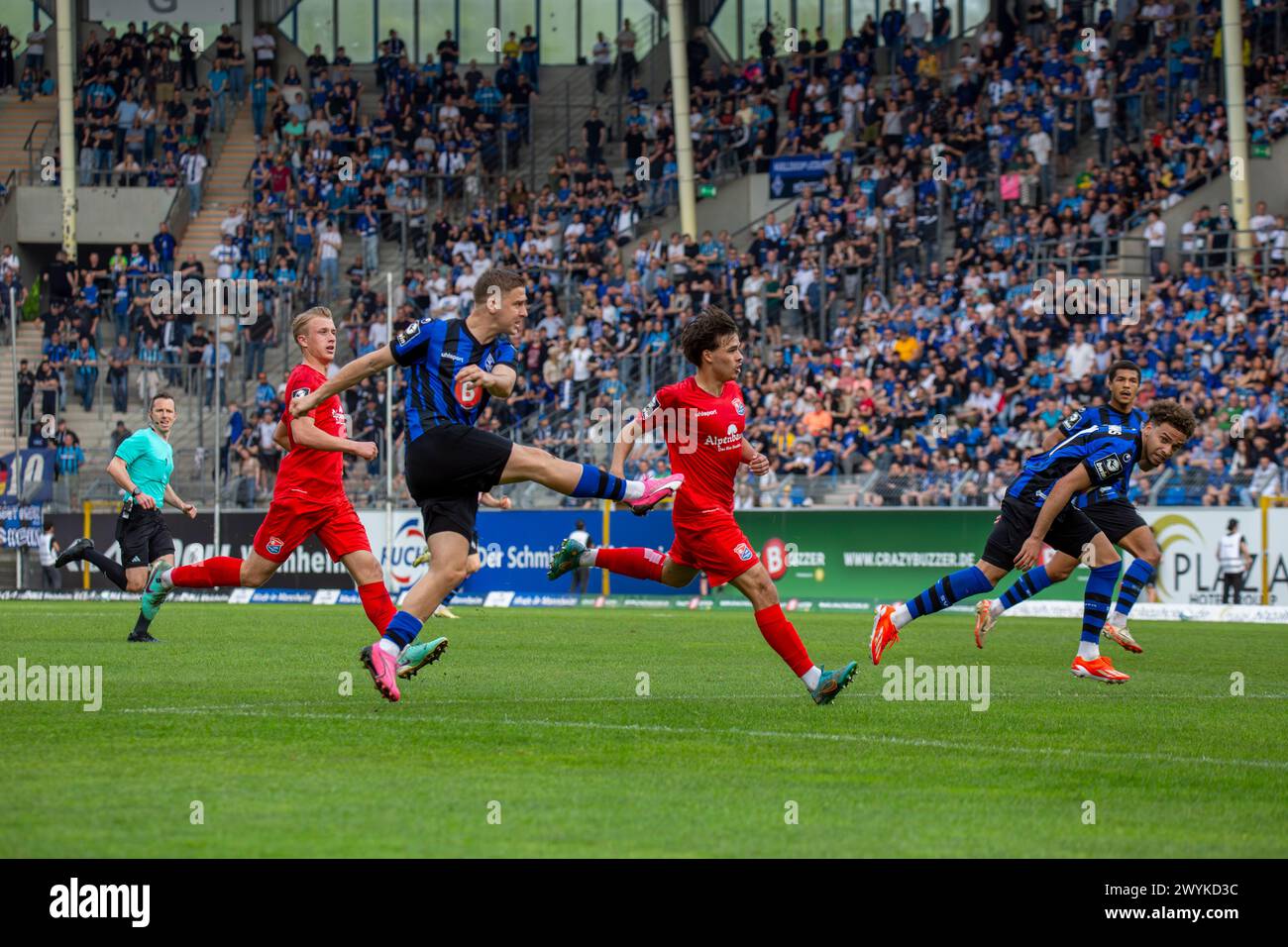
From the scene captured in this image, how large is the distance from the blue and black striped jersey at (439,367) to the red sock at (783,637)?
2.24 metres

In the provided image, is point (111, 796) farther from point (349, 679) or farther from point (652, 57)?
point (652, 57)

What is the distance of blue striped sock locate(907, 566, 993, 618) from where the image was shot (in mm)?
14461

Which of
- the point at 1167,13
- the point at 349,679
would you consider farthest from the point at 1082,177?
the point at 349,679

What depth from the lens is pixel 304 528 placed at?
1372cm

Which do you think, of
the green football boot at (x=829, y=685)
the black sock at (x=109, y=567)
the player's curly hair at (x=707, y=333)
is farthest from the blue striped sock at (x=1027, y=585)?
the black sock at (x=109, y=567)

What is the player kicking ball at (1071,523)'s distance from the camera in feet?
45.8

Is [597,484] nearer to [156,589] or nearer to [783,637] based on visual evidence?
[783,637]

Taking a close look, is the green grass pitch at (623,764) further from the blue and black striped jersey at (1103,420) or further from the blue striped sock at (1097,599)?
the blue and black striped jersey at (1103,420)

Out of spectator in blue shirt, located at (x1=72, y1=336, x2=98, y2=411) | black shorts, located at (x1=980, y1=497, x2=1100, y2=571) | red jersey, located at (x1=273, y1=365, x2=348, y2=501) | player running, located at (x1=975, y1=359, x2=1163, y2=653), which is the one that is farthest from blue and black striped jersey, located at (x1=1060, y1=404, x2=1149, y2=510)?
spectator in blue shirt, located at (x1=72, y1=336, x2=98, y2=411)

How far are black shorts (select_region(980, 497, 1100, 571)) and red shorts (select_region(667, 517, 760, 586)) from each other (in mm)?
3753

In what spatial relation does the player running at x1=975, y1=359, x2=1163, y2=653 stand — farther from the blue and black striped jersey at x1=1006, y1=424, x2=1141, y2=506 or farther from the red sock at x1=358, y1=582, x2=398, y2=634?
the red sock at x1=358, y1=582, x2=398, y2=634

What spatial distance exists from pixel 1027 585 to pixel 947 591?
132cm
